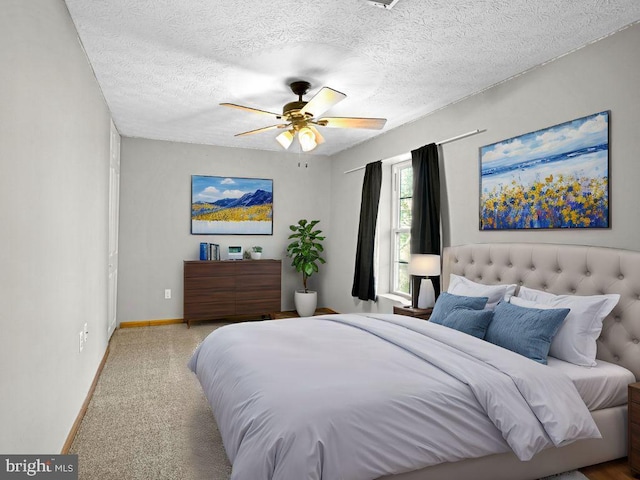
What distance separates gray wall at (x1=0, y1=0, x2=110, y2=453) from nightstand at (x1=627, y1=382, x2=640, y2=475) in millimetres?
→ 2776

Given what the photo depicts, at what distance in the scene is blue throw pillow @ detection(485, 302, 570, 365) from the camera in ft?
7.85

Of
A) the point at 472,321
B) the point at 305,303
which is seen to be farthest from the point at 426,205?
the point at 305,303

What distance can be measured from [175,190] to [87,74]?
2735 mm

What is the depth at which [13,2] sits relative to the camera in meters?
1.47

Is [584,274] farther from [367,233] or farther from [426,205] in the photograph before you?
[367,233]

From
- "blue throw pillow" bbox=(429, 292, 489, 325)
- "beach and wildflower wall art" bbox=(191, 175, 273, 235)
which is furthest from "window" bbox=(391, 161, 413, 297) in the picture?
"beach and wildflower wall art" bbox=(191, 175, 273, 235)

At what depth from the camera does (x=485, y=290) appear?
10.4 feet

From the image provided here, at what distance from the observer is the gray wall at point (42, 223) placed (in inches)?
57.0

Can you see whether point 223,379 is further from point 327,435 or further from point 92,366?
point 92,366

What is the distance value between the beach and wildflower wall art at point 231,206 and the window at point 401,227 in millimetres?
1948

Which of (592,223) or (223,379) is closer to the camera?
(223,379)

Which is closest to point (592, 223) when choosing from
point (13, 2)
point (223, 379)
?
point (223, 379)

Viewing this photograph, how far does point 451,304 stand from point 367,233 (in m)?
2.35

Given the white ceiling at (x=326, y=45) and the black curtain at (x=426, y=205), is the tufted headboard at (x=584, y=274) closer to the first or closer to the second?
the black curtain at (x=426, y=205)
